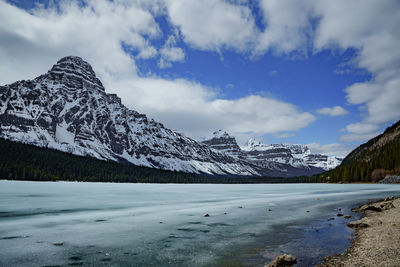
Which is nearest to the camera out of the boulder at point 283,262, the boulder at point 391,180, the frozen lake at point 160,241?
the boulder at point 283,262

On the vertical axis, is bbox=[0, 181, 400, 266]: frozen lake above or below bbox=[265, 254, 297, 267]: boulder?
below

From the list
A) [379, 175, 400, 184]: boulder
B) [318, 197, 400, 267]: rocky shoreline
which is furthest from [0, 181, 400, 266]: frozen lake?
[379, 175, 400, 184]: boulder

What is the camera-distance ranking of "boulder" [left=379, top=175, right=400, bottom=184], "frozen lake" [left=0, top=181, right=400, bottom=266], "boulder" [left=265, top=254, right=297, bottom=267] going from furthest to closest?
"boulder" [left=379, top=175, right=400, bottom=184] < "frozen lake" [left=0, top=181, right=400, bottom=266] < "boulder" [left=265, top=254, right=297, bottom=267]

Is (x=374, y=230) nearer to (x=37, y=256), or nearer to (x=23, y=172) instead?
(x=37, y=256)

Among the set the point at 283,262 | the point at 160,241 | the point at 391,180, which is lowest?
the point at 160,241

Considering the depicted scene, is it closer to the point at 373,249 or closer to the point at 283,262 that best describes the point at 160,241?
the point at 283,262

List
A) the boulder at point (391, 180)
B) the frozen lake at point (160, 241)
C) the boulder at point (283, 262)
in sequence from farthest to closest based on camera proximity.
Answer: the boulder at point (391, 180), the frozen lake at point (160, 241), the boulder at point (283, 262)

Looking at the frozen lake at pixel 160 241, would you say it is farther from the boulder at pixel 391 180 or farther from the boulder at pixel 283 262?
the boulder at pixel 391 180

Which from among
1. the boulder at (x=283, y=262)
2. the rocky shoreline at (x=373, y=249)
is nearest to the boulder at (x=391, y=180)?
the rocky shoreline at (x=373, y=249)

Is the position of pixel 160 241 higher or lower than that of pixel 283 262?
lower

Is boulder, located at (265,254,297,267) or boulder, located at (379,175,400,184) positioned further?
boulder, located at (379,175,400,184)

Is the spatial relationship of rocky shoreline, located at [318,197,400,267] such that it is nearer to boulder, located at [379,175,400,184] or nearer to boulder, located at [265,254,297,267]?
boulder, located at [265,254,297,267]

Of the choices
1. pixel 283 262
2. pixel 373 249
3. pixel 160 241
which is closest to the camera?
pixel 283 262

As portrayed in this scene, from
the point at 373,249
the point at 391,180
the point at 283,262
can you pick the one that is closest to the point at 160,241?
the point at 283,262
